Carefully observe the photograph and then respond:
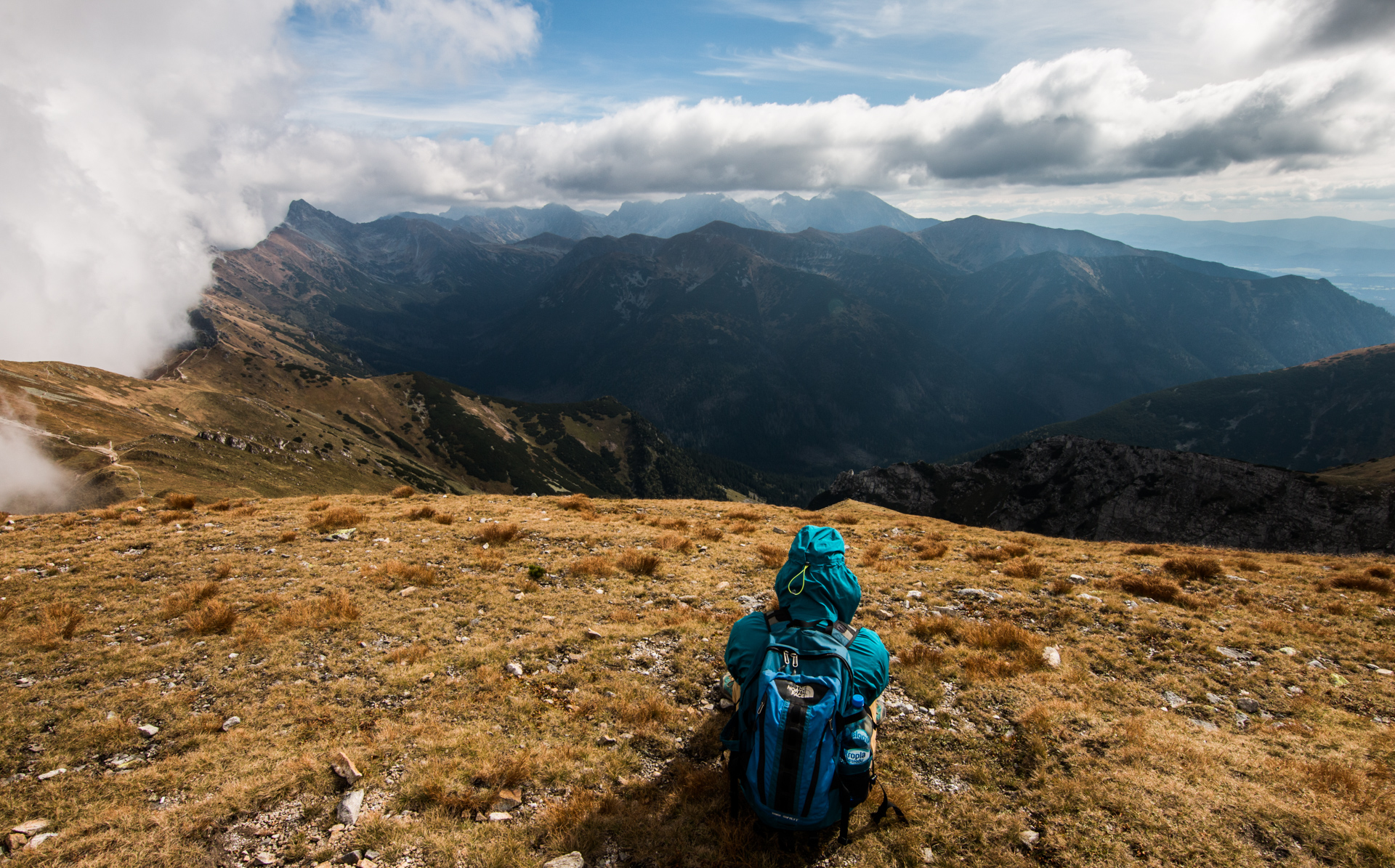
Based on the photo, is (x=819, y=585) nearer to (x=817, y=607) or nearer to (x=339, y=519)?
(x=817, y=607)

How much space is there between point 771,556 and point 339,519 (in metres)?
15.5

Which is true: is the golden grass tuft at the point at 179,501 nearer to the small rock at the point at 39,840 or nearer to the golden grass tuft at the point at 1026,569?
the small rock at the point at 39,840

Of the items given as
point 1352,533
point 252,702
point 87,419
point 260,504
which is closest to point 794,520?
point 252,702

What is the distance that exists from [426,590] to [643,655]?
656cm

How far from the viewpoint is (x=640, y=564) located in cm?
1576

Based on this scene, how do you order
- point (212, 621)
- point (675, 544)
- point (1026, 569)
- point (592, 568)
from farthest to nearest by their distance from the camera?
point (675, 544), point (1026, 569), point (592, 568), point (212, 621)

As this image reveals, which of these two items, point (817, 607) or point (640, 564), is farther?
point (640, 564)

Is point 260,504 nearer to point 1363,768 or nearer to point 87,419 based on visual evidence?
point 1363,768

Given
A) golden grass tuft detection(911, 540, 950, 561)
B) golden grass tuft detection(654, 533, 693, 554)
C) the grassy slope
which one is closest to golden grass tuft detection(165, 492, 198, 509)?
the grassy slope

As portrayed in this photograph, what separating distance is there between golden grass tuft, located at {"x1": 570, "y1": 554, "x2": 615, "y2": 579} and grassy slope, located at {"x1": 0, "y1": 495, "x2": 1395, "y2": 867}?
13 cm

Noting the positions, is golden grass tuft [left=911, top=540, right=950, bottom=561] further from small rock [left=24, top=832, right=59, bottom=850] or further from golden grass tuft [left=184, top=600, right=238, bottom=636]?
small rock [left=24, top=832, right=59, bottom=850]

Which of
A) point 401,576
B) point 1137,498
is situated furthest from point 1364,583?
point 1137,498

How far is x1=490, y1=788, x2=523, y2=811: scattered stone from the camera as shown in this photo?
22.3ft

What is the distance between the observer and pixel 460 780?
7207 mm
